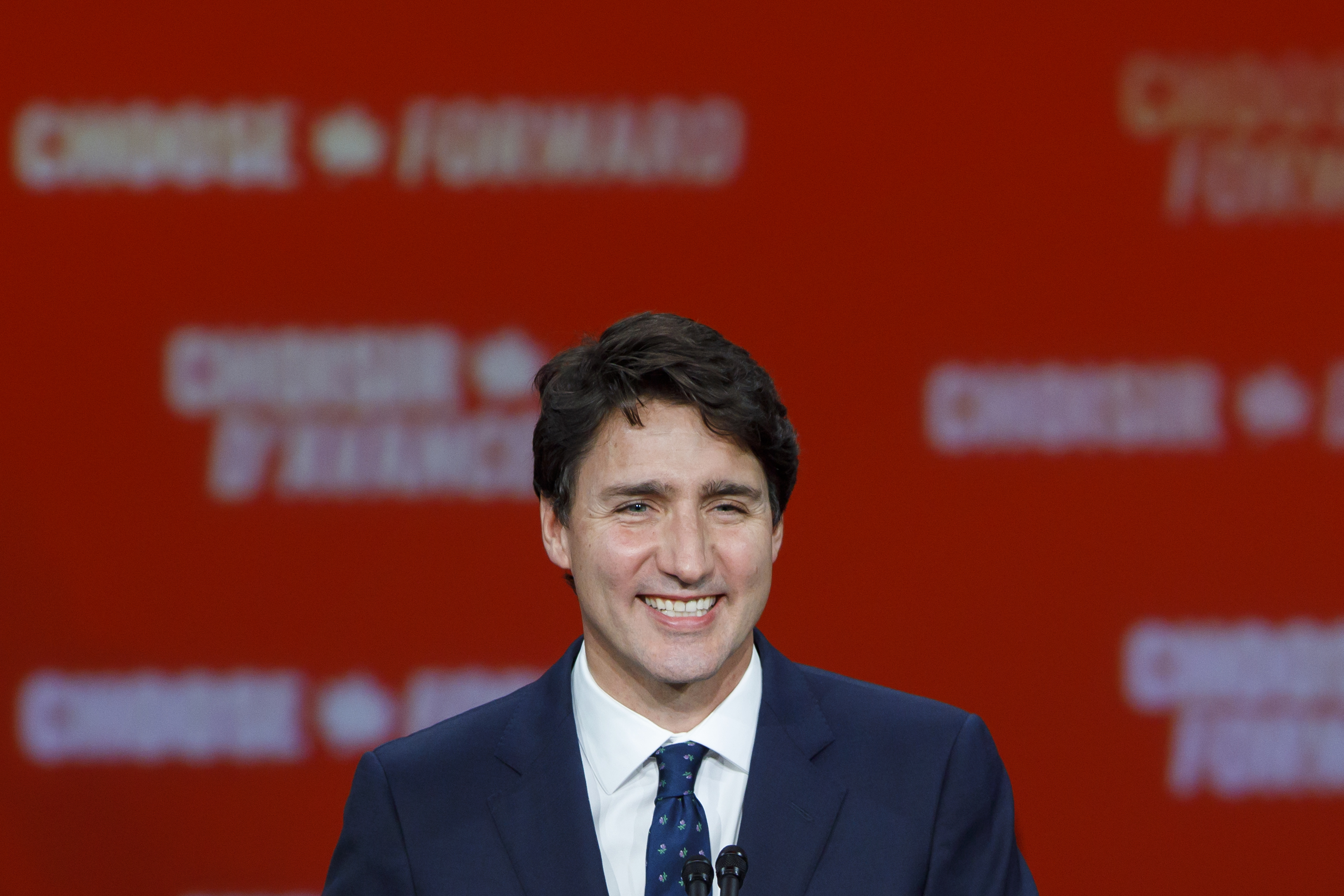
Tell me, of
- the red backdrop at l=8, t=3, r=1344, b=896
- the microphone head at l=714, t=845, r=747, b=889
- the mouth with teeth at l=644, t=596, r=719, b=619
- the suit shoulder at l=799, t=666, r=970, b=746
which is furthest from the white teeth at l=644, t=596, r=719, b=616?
the red backdrop at l=8, t=3, r=1344, b=896

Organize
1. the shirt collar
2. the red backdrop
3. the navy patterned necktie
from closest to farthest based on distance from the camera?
the navy patterned necktie, the shirt collar, the red backdrop

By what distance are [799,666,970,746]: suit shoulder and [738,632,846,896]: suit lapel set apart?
0.09ft

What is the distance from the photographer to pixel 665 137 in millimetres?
2805

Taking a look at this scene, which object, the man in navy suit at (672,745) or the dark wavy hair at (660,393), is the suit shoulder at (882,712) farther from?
the dark wavy hair at (660,393)

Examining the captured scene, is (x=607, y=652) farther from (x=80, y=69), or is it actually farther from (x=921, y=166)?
(x=80, y=69)

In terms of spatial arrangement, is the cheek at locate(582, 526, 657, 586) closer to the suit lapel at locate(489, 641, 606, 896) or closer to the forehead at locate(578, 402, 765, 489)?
the forehead at locate(578, 402, 765, 489)

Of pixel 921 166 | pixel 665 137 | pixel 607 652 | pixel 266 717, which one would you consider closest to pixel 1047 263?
pixel 921 166

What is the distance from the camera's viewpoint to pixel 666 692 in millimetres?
1720

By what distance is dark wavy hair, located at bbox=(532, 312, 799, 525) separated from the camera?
1.68 m

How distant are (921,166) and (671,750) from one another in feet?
4.80

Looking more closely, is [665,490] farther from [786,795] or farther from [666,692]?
[786,795]

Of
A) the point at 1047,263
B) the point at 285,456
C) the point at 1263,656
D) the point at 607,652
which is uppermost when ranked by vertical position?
the point at 1047,263

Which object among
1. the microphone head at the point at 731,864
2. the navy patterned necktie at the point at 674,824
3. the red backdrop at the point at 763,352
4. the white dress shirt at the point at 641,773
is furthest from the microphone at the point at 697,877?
the red backdrop at the point at 763,352

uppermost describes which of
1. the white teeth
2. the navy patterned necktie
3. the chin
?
the white teeth
